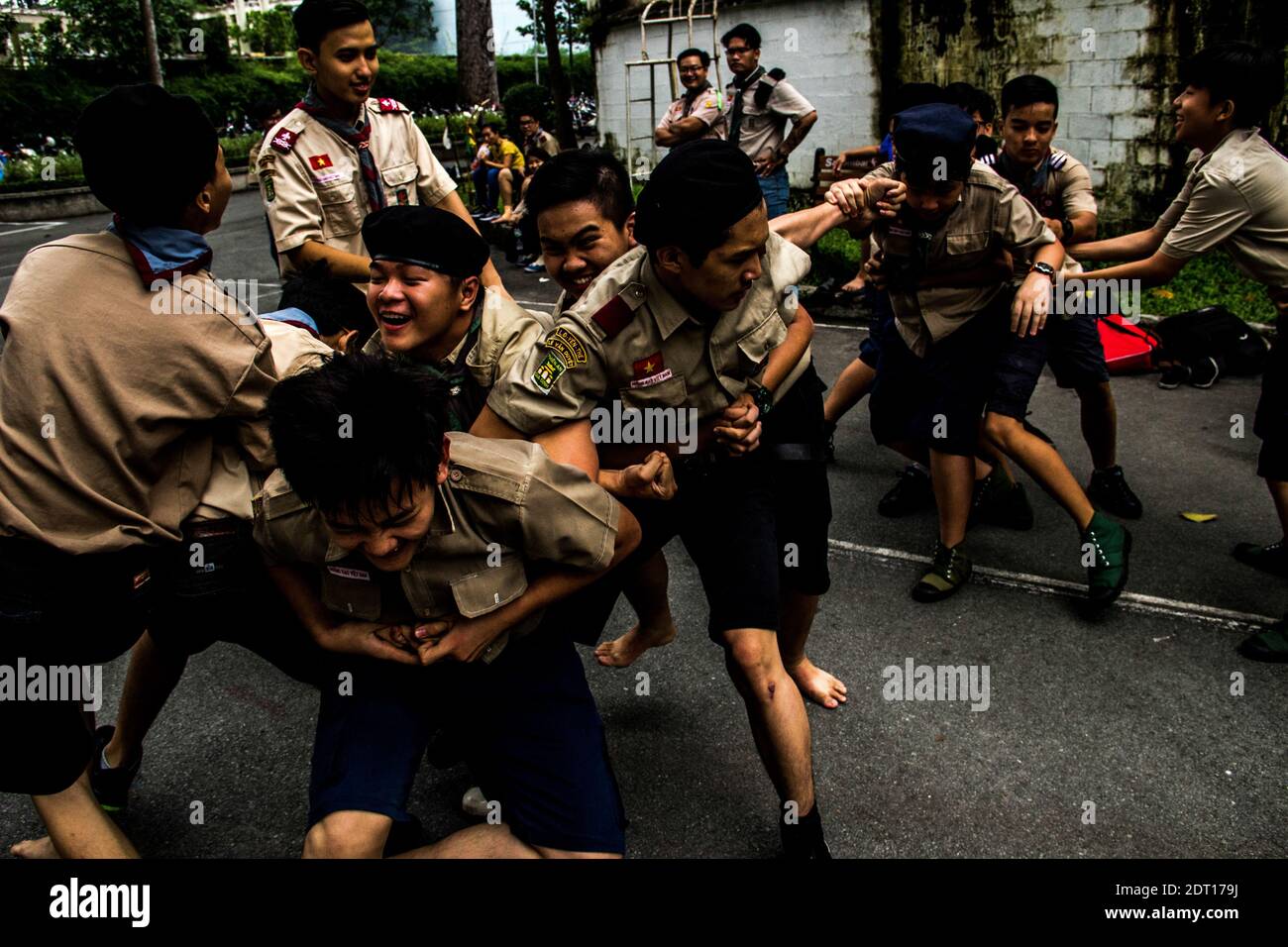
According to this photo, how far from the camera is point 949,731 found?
2.85m

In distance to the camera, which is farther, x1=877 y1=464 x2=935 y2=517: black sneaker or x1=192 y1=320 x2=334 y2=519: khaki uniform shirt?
x1=877 y1=464 x2=935 y2=517: black sneaker

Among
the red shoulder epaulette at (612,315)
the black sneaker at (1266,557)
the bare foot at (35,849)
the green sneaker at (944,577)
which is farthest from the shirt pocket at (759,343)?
the black sneaker at (1266,557)

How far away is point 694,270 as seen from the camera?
7.20ft

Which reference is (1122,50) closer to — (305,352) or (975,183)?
(975,183)

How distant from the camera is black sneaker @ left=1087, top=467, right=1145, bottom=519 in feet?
13.6

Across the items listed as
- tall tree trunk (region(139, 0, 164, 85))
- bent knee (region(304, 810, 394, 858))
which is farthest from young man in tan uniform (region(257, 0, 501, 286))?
tall tree trunk (region(139, 0, 164, 85))

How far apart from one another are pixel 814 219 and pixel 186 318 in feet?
5.64

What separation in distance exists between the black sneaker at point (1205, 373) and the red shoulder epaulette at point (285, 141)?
5.18m

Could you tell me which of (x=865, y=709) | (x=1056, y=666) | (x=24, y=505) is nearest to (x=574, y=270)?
(x=24, y=505)

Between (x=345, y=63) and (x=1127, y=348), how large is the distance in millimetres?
4876

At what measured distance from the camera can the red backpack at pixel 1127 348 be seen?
582cm

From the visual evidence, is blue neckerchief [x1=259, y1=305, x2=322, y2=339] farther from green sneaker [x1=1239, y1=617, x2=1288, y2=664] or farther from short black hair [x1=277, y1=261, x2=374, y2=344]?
green sneaker [x1=1239, y1=617, x2=1288, y2=664]

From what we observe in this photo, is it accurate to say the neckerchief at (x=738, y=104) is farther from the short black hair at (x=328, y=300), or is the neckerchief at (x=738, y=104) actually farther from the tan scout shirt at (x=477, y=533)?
the tan scout shirt at (x=477, y=533)

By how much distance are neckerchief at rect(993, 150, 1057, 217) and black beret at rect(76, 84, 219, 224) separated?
3271 mm
